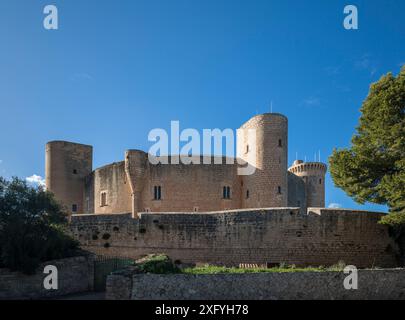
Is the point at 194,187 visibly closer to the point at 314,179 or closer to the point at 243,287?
the point at 243,287

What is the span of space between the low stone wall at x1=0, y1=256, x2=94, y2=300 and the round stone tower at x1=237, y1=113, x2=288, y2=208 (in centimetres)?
1451

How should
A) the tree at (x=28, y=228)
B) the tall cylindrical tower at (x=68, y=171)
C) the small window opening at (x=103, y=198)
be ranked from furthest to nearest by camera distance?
the tall cylindrical tower at (x=68, y=171) → the small window opening at (x=103, y=198) → the tree at (x=28, y=228)

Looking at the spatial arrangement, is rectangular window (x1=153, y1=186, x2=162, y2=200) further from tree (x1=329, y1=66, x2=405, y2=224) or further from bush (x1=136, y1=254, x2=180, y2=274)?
bush (x1=136, y1=254, x2=180, y2=274)

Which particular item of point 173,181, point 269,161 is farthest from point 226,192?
point 269,161

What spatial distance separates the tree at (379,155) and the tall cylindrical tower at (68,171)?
23921 millimetres

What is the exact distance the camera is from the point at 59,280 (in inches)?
587

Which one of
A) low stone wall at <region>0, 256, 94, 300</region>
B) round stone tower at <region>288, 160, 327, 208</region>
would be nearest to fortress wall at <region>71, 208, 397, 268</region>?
low stone wall at <region>0, 256, 94, 300</region>

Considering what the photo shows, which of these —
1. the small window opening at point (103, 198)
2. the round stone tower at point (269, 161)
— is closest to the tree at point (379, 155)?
the round stone tower at point (269, 161)

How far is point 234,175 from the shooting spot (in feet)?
97.6

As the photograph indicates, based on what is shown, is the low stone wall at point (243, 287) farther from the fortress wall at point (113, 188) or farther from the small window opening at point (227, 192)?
the fortress wall at point (113, 188)

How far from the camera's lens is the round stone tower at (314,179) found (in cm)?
4298

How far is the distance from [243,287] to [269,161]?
55.6ft

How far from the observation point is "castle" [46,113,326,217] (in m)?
27.5

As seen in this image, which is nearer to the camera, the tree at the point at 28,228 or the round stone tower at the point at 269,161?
the tree at the point at 28,228
